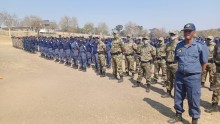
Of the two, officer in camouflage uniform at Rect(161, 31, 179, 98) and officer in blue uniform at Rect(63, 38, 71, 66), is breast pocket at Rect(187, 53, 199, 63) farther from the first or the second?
officer in blue uniform at Rect(63, 38, 71, 66)

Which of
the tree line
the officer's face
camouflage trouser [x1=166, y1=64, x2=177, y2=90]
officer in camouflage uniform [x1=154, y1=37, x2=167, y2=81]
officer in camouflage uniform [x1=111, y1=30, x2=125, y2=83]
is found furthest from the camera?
the tree line

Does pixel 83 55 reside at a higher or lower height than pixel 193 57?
lower

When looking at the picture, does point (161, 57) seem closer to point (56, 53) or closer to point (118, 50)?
point (118, 50)

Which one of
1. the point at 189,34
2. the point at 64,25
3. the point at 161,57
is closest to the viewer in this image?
the point at 189,34

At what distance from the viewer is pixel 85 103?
285 inches

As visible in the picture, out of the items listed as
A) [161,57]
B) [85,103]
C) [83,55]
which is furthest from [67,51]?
[85,103]

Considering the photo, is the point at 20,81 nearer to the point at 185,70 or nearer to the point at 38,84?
the point at 38,84

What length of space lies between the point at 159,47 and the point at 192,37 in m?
4.31

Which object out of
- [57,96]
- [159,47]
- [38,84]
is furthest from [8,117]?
[159,47]

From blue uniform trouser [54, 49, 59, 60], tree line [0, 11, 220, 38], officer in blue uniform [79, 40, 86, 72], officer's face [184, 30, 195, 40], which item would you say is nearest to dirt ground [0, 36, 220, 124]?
officer's face [184, 30, 195, 40]

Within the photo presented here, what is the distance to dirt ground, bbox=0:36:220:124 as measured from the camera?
19.5ft

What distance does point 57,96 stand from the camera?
809cm

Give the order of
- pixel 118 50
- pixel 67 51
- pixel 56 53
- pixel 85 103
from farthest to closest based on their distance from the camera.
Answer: pixel 56 53, pixel 67 51, pixel 118 50, pixel 85 103

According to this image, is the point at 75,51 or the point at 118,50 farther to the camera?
the point at 75,51
